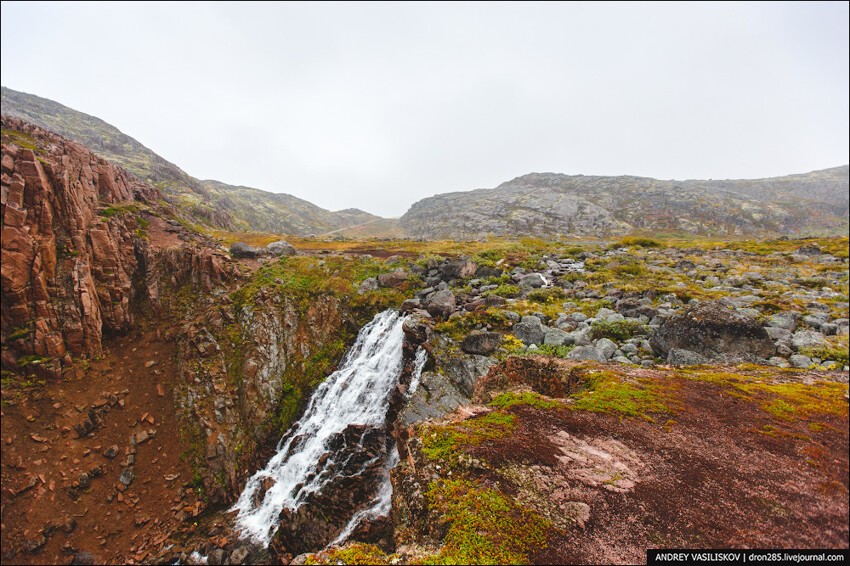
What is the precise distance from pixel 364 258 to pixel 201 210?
2182 inches

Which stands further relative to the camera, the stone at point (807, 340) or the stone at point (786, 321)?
the stone at point (786, 321)

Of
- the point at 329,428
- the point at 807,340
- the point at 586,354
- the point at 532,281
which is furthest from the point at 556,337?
the point at 329,428

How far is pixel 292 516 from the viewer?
A: 16.1m

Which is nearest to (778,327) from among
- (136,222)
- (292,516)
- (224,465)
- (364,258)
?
(292,516)

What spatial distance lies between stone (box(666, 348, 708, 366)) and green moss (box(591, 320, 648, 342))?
2758 millimetres

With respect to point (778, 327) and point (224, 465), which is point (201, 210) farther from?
point (778, 327)

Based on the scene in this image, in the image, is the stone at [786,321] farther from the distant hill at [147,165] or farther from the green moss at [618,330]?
the distant hill at [147,165]

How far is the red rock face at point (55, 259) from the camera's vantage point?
1853 centimetres

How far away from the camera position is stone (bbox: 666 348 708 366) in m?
13.8

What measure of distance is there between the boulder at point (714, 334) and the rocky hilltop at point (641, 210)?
96.6 metres

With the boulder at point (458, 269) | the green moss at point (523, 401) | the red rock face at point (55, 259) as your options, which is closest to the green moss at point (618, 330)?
the green moss at point (523, 401)

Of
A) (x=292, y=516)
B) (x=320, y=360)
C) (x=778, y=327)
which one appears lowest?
(x=292, y=516)

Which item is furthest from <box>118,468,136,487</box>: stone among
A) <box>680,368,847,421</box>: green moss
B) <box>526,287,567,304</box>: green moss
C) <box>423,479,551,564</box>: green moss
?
<box>680,368,847,421</box>: green moss

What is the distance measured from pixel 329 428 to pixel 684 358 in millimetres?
18891
